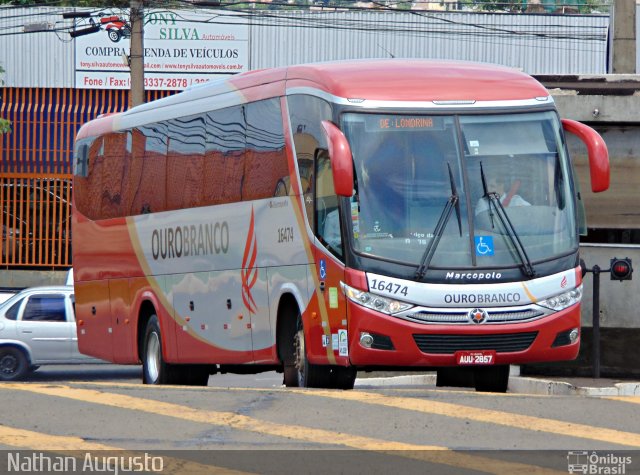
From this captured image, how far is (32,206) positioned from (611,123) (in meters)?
19.1

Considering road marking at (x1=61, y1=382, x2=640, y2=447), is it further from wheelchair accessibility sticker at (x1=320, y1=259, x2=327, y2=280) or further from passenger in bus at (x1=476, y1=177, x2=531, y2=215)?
passenger in bus at (x1=476, y1=177, x2=531, y2=215)

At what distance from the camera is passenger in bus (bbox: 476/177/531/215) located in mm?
12258

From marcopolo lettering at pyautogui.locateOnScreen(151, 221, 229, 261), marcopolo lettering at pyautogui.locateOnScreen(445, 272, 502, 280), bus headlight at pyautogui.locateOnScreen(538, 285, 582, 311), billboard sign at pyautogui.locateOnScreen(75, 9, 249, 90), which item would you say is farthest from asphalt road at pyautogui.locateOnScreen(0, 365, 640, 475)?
billboard sign at pyautogui.locateOnScreen(75, 9, 249, 90)

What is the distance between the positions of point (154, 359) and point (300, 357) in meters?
4.86

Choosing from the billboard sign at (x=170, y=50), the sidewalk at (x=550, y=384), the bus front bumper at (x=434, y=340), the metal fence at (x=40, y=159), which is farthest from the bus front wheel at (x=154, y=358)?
the billboard sign at (x=170, y=50)

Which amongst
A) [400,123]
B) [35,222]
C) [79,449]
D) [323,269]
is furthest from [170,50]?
[79,449]

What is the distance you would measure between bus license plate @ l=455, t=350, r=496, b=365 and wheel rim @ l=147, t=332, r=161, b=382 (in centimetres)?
613

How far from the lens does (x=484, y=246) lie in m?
12.1

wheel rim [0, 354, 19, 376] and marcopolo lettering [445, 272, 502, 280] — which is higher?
marcopolo lettering [445, 272, 502, 280]

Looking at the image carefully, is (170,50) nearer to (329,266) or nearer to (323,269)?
(323,269)

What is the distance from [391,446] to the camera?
27.1ft

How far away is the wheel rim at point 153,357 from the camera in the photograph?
17297mm

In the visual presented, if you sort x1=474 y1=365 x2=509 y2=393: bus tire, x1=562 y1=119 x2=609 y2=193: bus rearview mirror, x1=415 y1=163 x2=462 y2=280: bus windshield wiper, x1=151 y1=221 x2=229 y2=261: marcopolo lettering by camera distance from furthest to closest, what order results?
1. x1=151 y1=221 x2=229 y2=261: marcopolo lettering
2. x1=474 y1=365 x2=509 y2=393: bus tire
3. x1=562 y1=119 x2=609 y2=193: bus rearview mirror
4. x1=415 y1=163 x2=462 y2=280: bus windshield wiper

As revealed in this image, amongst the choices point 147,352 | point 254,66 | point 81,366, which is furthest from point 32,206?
point 147,352
